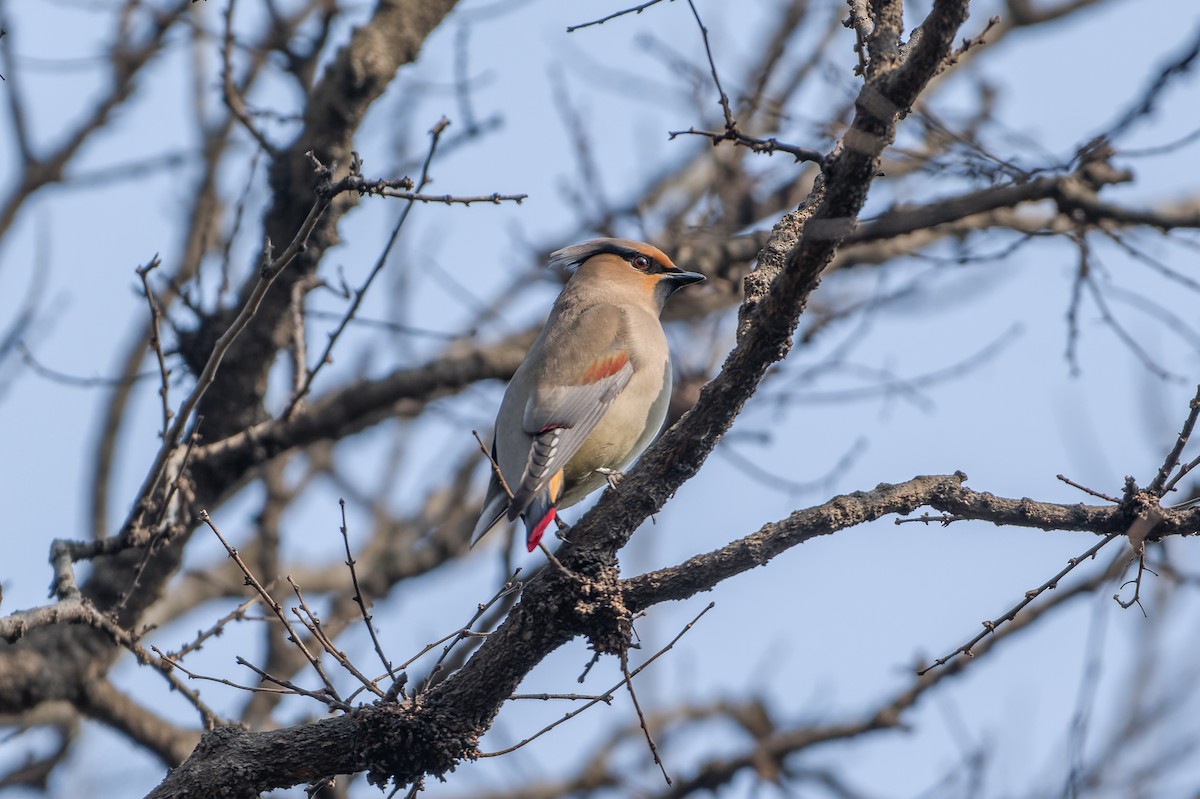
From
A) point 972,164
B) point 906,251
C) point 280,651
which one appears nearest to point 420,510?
point 280,651

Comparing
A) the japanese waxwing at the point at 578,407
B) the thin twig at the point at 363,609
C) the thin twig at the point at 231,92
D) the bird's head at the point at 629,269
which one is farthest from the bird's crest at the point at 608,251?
the thin twig at the point at 363,609

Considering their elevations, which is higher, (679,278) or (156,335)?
(679,278)

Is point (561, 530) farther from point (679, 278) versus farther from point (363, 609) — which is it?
point (679, 278)

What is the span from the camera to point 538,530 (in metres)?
4.47

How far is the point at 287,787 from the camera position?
4055mm

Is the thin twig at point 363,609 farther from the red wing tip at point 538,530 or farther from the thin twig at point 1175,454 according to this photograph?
the thin twig at point 1175,454

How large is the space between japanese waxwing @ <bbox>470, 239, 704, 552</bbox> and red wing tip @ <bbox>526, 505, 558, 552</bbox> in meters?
0.01

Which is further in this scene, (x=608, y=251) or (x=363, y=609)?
(x=608, y=251)

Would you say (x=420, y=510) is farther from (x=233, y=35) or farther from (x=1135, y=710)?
(x=1135, y=710)

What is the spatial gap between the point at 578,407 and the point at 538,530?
0.87 meters

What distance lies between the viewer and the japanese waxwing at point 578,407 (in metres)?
4.94

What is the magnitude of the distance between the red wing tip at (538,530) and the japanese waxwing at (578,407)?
13mm

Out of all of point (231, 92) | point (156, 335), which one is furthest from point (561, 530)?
point (231, 92)

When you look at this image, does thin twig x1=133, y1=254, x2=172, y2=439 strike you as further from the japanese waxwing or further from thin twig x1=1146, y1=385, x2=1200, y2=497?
thin twig x1=1146, y1=385, x2=1200, y2=497
